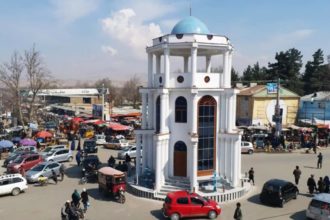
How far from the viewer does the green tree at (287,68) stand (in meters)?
78.5

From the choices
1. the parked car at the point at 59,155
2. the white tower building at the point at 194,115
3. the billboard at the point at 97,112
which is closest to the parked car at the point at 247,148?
the white tower building at the point at 194,115

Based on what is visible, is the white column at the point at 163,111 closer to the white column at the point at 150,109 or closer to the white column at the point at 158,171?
the white column at the point at 158,171

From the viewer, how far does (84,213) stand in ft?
63.0

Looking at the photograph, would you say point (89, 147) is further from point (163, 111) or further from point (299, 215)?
point (299, 215)

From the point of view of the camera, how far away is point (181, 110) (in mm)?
22969

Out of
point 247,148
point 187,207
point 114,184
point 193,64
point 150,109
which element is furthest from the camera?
point 247,148

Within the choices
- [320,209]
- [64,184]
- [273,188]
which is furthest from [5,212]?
[320,209]

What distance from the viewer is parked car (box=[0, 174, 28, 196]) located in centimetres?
2237

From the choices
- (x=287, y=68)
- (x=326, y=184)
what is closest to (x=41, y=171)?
(x=326, y=184)

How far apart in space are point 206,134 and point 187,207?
248 inches

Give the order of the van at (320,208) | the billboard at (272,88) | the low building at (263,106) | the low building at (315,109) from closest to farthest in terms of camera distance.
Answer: the van at (320,208) → the billboard at (272,88) → the low building at (315,109) → the low building at (263,106)

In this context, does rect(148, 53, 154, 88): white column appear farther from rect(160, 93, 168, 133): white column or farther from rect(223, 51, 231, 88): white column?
rect(223, 51, 231, 88): white column

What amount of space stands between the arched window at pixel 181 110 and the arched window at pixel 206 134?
0.95 m

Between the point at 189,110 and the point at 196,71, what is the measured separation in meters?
2.48
